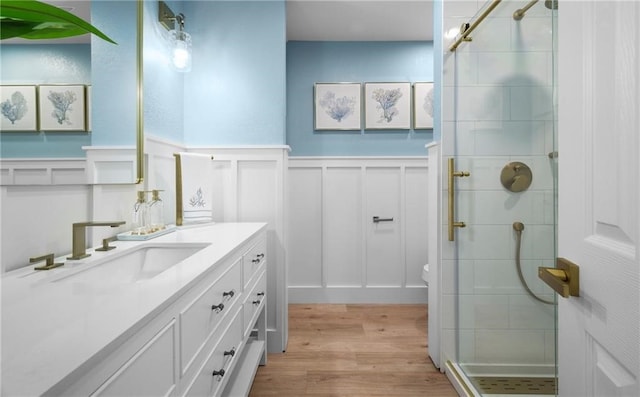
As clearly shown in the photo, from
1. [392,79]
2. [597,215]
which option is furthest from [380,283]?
[597,215]

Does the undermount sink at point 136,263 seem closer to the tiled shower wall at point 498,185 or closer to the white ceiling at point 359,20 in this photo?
the tiled shower wall at point 498,185

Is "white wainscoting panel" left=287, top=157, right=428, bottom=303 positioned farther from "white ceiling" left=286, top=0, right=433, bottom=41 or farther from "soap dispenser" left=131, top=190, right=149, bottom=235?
"soap dispenser" left=131, top=190, right=149, bottom=235

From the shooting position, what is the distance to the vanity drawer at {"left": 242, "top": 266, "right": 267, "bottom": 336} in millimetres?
1575

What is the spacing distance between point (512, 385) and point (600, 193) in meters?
1.32

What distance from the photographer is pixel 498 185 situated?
164cm

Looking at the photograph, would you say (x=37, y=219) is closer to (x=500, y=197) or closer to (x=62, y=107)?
(x=62, y=107)

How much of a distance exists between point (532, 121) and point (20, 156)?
5.96 ft

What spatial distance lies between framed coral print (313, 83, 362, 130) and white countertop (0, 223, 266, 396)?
88.0 inches

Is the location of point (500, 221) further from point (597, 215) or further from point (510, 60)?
point (597, 215)

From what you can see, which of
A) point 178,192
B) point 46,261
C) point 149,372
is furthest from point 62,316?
point 178,192

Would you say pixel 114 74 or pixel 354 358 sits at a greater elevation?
pixel 114 74

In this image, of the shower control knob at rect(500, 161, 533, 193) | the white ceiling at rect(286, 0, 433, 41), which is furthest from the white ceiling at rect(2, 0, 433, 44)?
the shower control knob at rect(500, 161, 533, 193)

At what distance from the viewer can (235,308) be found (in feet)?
4.50

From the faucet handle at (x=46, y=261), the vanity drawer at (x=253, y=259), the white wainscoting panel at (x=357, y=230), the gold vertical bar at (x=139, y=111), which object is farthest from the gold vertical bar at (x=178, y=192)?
the white wainscoting panel at (x=357, y=230)
